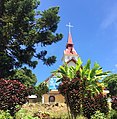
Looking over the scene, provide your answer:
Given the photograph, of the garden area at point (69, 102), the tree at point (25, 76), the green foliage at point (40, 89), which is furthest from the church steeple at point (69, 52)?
the garden area at point (69, 102)

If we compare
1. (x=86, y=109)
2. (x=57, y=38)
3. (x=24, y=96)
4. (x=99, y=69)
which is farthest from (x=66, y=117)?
(x=57, y=38)

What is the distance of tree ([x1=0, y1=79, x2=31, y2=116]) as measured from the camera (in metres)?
13.6

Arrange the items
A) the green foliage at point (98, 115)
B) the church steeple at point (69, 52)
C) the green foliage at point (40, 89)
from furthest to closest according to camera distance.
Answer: the church steeple at point (69, 52) < the green foliage at point (40, 89) < the green foliage at point (98, 115)

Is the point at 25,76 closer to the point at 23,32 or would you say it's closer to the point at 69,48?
the point at 23,32

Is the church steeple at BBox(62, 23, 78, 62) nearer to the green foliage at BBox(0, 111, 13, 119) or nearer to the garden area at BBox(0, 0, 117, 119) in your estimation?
the garden area at BBox(0, 0, 117, 119)

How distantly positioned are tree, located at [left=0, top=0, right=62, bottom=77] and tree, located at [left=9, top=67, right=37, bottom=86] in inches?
18.5

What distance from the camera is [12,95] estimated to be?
13.8 metres

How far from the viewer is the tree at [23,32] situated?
26.5m

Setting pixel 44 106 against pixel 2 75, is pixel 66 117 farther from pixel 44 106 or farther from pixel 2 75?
pixel 2 75

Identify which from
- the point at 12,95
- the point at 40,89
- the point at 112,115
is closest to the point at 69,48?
the point at 40,89

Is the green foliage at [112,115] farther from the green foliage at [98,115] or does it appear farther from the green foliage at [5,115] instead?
the green foliage at [5,115]

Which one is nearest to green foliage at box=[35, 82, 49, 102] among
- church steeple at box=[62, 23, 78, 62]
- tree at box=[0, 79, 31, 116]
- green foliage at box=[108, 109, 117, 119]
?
green foliage at box=[108, 109, 117, 119]

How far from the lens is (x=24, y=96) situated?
14266 mm

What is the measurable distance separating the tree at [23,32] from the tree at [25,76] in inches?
18.5
